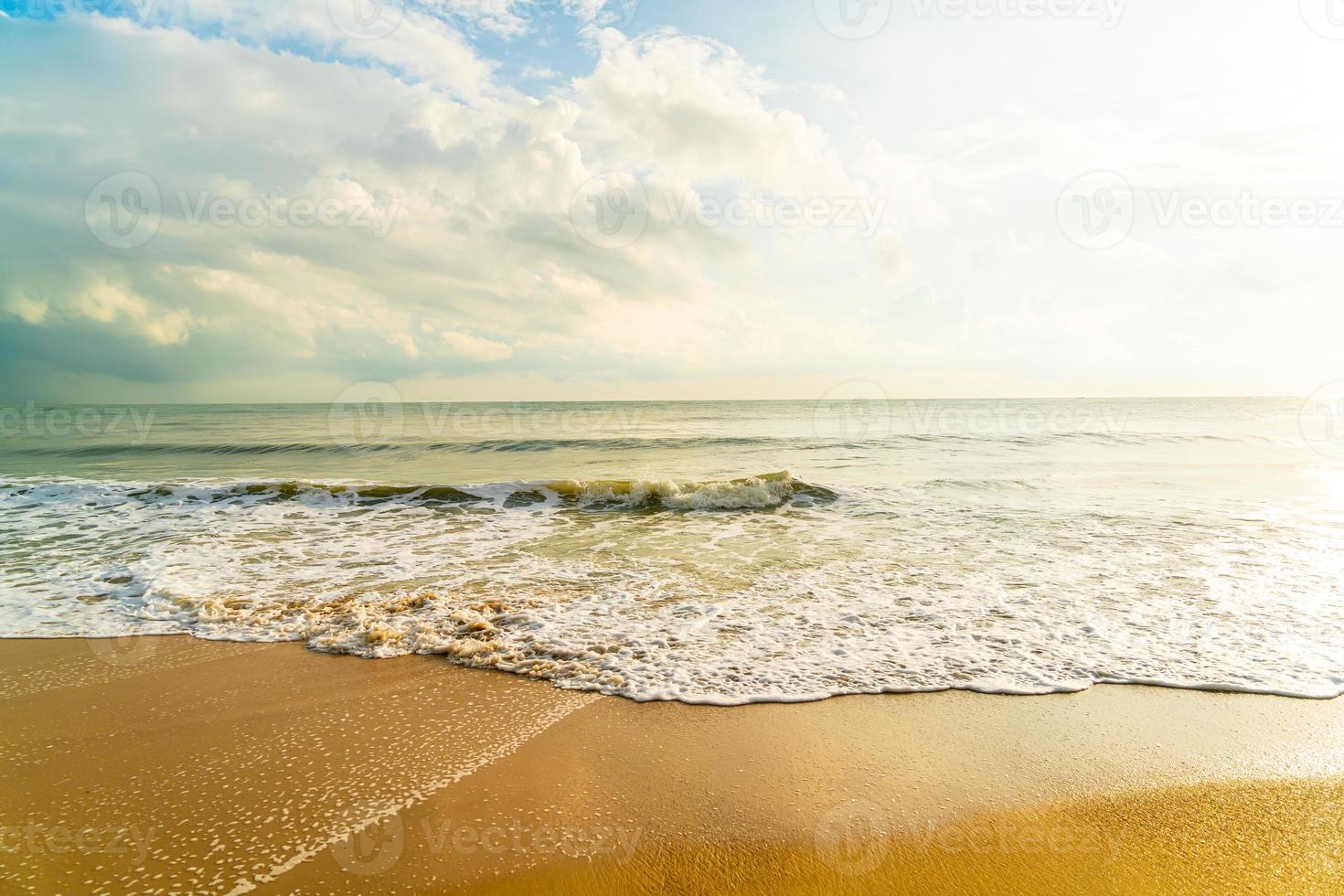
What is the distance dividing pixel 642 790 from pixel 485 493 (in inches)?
442

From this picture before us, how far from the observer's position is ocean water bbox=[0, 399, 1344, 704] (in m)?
5.23

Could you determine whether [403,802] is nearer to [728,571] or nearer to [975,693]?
[975,693]

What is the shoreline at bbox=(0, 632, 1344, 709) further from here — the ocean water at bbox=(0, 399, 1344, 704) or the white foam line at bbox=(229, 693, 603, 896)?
the white foam line at bbox=(229, 693, 603, 896)

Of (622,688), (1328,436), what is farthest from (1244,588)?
(1328,436)

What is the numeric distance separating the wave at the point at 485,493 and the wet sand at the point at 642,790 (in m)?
8.66

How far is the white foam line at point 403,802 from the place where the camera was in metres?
2.78

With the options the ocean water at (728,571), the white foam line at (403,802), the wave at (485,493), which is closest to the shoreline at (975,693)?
the ocean water at (728,571)

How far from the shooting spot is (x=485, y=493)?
543 inches

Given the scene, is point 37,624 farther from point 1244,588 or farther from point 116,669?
point 1244,588

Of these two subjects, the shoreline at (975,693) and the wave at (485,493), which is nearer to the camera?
the shoreline at (975,693)

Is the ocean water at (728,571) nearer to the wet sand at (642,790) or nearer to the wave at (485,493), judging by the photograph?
the wave at (485,493)

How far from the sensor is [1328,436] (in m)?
32.8

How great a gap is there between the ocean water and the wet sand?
1.66 feet

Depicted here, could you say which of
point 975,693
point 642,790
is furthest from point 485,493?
point 975,693
